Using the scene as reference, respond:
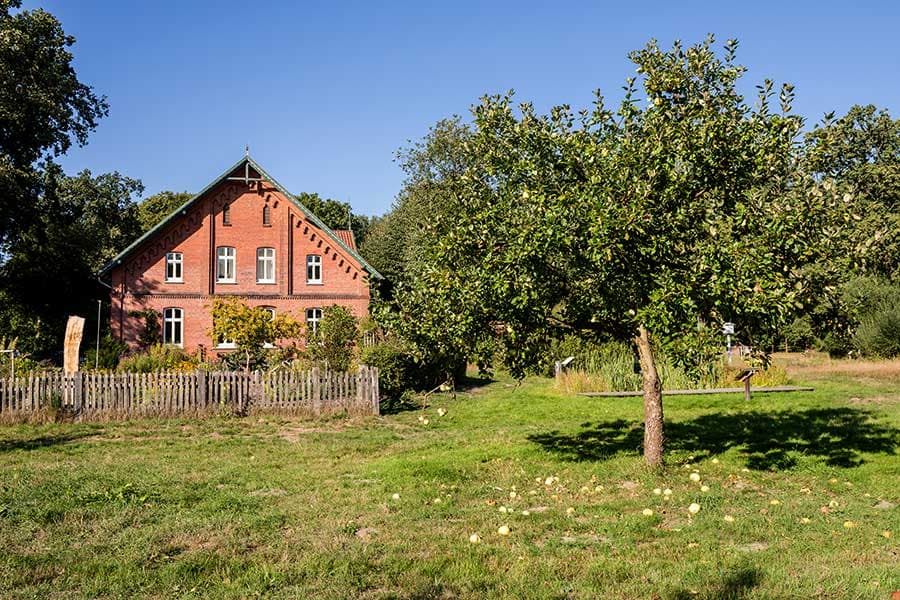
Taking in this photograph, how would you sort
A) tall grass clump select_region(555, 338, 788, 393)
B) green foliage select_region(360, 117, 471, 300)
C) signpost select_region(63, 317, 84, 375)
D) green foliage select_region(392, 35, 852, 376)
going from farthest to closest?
green foliage select_region(360, 117, 471, 300), tall grass clump select_region(555, 338, 788, 393), signpost select_region(63, 317, 84, 375), green foliage select_region(392, 35, 852, 376)

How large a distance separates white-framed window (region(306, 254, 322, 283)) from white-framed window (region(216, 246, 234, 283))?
152 inches

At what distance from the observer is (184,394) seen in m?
19.2

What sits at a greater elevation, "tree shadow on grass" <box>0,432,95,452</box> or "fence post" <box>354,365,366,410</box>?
"fence post" <box>354,365,366,410</box>

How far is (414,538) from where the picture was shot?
7707 mm

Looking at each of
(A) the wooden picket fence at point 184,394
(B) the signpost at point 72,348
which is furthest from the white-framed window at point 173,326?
(A) the wooden picket fence at point 184,394

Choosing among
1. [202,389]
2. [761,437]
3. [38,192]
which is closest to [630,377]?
→ [761,437]

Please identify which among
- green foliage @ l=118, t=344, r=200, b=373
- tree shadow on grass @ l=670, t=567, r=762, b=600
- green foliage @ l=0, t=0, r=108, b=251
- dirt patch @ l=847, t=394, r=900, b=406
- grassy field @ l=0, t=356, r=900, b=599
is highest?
green foliage @ l=0, t=0, r=108, b=251

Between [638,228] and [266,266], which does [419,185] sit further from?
[638,228]

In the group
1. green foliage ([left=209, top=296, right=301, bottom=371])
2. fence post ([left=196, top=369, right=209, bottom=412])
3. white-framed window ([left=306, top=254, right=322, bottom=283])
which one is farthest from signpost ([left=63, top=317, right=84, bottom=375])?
white-framed window ([left=306, top=254, right=322, bottom=283])

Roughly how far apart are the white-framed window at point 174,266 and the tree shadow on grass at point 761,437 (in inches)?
1049

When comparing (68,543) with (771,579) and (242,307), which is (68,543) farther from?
(242,307)

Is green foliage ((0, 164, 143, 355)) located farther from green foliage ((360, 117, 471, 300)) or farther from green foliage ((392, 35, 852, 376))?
green foliage ((392, 35, 852, 376))

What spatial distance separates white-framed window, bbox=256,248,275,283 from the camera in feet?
125

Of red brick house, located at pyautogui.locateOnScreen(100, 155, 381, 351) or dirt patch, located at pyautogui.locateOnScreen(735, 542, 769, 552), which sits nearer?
dirt patch, located at pyautogui.locateOnScreen(735, 542, 769, 552)
